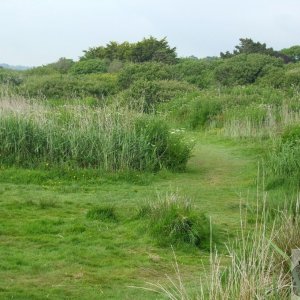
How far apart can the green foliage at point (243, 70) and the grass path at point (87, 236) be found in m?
22.6

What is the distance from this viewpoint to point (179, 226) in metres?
7.71

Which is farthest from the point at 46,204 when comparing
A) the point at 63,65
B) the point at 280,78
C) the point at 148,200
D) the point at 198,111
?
the point at 63,65

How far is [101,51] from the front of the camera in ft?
163

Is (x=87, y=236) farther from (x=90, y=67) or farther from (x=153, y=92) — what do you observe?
(x=90, y=67)

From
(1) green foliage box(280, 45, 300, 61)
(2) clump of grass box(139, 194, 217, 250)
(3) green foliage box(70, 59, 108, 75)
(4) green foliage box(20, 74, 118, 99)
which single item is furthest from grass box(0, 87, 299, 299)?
(1) green foliage box(280, 45, 300, 61)

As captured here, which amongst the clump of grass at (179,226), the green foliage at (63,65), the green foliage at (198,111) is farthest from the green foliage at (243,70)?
the clump of grass at (179,226)

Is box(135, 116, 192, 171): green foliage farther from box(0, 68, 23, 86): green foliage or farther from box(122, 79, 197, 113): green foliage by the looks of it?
box(0, 68, 23, 86): green foliage

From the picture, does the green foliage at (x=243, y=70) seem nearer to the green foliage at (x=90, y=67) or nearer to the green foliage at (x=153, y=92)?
the green foliage at (x=153, y=92)

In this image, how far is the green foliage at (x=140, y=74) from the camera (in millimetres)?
31594

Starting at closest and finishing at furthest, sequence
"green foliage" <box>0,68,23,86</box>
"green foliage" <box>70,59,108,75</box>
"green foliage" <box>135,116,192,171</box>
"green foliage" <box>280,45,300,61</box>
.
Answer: "green foliage" <box>135,116,192,171</box> → "green foliage" <box>0,68,23,86</box> → "green foliage" <box>70,59,108,75</box> → "green foliage" <box>280,45,300,61</box>

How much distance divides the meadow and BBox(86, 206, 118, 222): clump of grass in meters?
0.02

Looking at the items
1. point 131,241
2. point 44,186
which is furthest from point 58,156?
point 131,241

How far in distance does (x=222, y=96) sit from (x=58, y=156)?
11138 mm

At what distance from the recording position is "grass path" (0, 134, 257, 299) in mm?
6172
